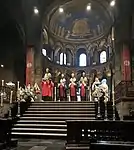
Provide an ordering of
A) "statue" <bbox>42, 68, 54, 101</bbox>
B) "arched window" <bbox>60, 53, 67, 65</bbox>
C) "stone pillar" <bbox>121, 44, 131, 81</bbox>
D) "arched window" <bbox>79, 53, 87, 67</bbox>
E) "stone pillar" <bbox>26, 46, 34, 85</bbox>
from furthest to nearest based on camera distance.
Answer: "arched window" <bbox>79, 53, 87, 67</bbox> < "arched window" <bbox>60, 53, 67, 65</bbox> < "stone pillar" <bbox>26, 46, 34, 85</bbox> < "stone pillar" <bbox>121, 44, 131, 81</bbox> < "statue" <bbox>42, 68, 54, 101</bbox>

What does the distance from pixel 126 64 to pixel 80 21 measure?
14.9 metres

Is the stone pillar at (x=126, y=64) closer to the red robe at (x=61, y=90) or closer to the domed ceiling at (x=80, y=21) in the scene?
the red robe at (x=61, y=90)

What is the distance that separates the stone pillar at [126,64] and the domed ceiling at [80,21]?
8625 millimetres

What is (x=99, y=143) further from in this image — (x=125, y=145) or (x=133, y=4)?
(x=133, y=4)

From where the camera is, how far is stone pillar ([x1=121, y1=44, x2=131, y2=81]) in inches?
728

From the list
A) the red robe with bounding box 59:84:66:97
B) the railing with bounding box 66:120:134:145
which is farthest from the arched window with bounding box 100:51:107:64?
the railing with bounding box 66:120:134:145

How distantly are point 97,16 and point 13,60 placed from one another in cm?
1183

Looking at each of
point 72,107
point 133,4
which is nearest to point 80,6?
point 133,4

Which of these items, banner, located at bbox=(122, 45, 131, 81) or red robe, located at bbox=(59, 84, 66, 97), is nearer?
red robe, located at bbox=(59, 84, 66, 97)

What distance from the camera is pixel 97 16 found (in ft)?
98.0

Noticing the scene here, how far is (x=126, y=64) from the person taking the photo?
18812mm

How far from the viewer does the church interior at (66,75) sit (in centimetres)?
648

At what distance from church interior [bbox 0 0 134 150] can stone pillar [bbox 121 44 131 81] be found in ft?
0.24

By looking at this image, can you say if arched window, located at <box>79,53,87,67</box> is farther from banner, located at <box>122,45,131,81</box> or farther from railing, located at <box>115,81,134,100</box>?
railing, located at <box>115,81,134,100</box>
